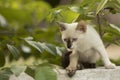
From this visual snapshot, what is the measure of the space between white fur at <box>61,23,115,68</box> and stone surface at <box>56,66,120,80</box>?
1.6 inches

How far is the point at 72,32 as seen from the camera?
221 centimetres

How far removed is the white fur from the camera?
2137 mm

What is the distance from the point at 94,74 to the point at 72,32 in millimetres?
259

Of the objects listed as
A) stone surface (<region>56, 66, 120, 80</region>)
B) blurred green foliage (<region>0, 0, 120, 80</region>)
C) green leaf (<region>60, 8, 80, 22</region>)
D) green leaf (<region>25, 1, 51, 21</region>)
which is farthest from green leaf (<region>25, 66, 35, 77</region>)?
green leaf (<region>25, 1, 51, 21</region>)

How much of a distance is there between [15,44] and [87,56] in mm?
442

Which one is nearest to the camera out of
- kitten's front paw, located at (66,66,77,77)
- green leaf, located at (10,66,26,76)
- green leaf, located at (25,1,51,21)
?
green leaf, located at (10,66,26,76)

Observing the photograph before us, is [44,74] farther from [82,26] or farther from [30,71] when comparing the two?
[82,26]

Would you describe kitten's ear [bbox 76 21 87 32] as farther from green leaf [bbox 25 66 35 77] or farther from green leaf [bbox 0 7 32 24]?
green leaf [bbox 0 7 32 24]

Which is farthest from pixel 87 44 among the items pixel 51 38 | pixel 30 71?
pixel 51 38

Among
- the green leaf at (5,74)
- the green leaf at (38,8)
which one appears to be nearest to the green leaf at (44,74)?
the green leaf at (5,74)

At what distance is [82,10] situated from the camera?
6.89 feet

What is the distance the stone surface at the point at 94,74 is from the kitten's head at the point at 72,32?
142 mm

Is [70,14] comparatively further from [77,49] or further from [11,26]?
[11,26]

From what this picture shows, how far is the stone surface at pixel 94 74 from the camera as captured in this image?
2090 millimetres
